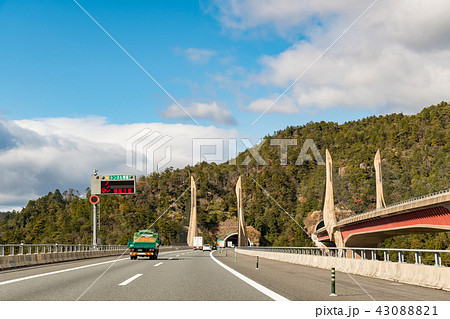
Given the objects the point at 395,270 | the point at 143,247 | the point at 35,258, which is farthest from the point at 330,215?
the point at 395,270

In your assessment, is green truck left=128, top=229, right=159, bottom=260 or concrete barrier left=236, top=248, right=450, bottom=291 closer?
concrete barrier left=236, top=248, right=450, bottom=291

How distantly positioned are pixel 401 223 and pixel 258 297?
52517mm

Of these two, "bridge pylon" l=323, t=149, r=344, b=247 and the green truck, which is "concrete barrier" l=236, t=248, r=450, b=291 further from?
"bridge pylon" l=323, t=149, r=344, b=247

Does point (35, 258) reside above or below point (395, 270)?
below

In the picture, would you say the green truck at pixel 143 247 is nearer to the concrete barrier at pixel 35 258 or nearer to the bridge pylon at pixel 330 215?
the concrete barrier at pixel 35 258

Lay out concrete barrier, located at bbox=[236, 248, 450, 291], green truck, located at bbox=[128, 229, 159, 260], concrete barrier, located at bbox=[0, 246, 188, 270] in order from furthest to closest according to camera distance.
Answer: green truck, located at bbox=[128, 229, 159, 260], concrete barrier, located at bbox=[0, 246, 188, 270], concrete barrier, located at bbox=[236, 248, 450, 291]

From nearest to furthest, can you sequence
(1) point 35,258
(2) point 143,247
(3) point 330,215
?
1. (1) point 35,258
2. (2) point 143,247
3. (3) point 330,215

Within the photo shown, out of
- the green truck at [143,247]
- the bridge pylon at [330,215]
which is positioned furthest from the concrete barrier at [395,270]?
the bridge pylon at [330,215]

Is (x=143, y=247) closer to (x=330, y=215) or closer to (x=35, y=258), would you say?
(x=35, y=258)

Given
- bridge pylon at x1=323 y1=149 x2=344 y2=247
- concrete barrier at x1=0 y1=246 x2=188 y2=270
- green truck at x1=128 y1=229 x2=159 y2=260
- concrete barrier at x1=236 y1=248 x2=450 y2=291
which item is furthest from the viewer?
bridge pylon at x1=323 y1=149 x2=344 y2=247

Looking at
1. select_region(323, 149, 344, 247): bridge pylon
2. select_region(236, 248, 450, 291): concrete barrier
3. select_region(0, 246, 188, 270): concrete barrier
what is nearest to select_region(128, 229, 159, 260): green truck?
select_region(0, 246, 188, 270): concrete barrier
